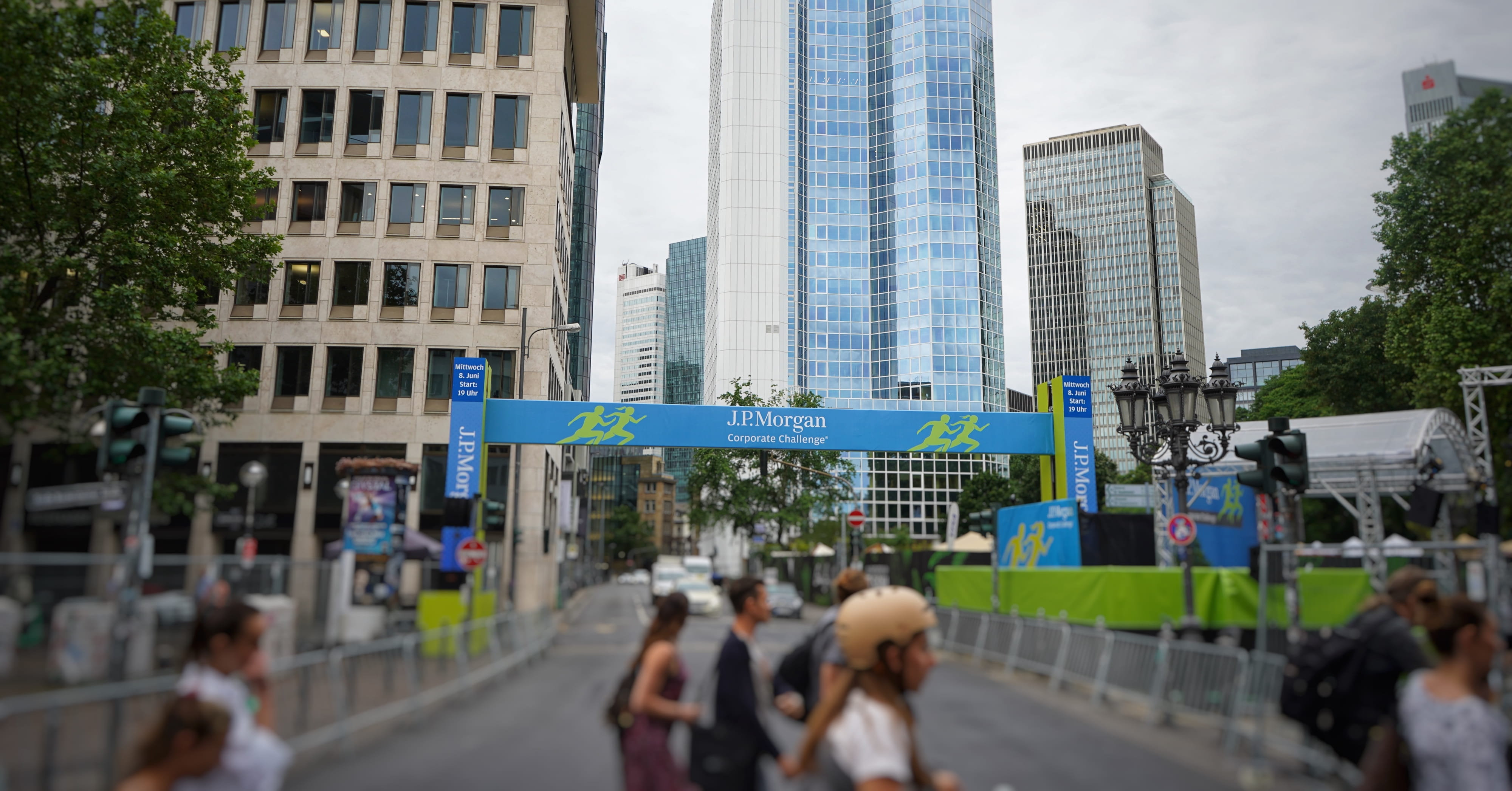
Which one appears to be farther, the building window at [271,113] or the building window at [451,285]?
the building window at [271,113]

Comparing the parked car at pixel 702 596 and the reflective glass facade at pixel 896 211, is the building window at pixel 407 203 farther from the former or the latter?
the reflective glass facade at pixel 896 211

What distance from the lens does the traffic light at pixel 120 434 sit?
1128 centimetres

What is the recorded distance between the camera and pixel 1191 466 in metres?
26.6

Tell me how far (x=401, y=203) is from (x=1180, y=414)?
31.8 metres

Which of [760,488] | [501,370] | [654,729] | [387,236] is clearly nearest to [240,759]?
[654,729]

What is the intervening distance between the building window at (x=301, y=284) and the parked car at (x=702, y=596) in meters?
19.0

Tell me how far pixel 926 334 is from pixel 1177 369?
8870 cm

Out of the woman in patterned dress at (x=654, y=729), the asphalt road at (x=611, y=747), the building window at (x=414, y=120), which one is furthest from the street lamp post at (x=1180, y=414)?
the building window at (x=414, y=120)

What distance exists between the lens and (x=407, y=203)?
38.7m

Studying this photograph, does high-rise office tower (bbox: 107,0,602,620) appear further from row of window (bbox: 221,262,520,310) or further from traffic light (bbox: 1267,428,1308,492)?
traffic light (bbox: 1267,428,1308,492)

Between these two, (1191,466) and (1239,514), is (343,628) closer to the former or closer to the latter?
(1239,514)

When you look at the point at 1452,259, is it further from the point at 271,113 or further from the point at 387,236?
the point at 271,113

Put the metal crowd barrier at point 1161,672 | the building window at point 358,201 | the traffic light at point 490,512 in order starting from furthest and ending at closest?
the building window at point 358,201 < the traffic light at point 490,512 < the metal crowd barrier at point 1161,672

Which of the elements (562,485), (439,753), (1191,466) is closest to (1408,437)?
(1191,466)
